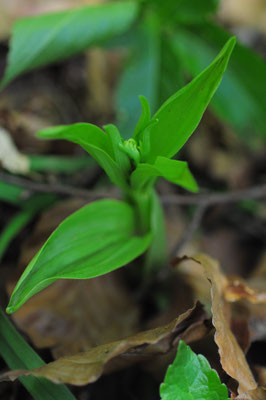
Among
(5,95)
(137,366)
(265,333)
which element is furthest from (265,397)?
(5,95)

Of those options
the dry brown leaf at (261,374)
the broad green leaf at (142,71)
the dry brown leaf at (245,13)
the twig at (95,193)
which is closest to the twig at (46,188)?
the twig at (95,193)

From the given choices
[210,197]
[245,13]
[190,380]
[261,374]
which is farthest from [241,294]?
[245,13]

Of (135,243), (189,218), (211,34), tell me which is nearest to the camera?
(135,243)

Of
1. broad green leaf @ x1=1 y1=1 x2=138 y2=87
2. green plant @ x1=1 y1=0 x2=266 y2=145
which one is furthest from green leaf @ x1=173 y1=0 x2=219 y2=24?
broad green leaf @ x1=1 y1=1 x2=138 y2=87

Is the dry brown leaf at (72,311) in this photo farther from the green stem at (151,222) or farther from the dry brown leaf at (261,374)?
→ the dry brown leaf at (261,374)

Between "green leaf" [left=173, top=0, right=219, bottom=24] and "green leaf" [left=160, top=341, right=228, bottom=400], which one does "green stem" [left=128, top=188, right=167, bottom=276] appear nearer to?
"green leaf" [left=160, top=341, right=228, bottom=400]

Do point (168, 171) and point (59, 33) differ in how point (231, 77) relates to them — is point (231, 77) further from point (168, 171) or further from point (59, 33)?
point (168, 171)

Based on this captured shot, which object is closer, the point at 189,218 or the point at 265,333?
the point at 265,333

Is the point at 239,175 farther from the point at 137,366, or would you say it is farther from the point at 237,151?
the point at 137,366
